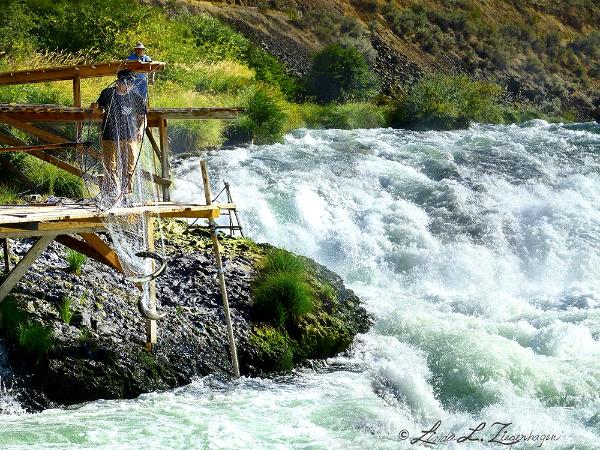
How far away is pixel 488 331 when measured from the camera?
→ 1193cm

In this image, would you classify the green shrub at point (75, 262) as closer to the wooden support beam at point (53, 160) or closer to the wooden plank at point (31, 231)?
the wooden support beam at point (53, 160)

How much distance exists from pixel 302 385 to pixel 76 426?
8.38 ft

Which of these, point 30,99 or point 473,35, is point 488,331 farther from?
point 473,35

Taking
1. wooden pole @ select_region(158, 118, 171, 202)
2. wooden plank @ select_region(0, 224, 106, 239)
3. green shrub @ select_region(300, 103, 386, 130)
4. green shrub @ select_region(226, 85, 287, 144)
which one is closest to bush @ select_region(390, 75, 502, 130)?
green shrub @ select_region(300, 103, 386, 130)

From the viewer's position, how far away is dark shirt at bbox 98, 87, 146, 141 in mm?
9953

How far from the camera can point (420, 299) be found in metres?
13.6

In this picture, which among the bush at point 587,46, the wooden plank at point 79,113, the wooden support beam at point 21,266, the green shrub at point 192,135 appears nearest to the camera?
the wooden support beam at point 21,266

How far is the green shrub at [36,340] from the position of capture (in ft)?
31.4

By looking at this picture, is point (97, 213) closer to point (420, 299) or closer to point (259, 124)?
point (420, 299)

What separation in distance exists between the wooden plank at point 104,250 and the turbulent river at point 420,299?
1.63 m

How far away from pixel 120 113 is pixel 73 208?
115cm

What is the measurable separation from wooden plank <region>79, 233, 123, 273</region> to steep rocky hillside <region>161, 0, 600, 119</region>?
2114 cm

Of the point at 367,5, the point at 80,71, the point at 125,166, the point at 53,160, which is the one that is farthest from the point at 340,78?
the point at 125,166

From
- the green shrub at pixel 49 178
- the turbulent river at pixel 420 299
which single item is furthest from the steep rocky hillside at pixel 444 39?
the green shrub at pixel 49 178
